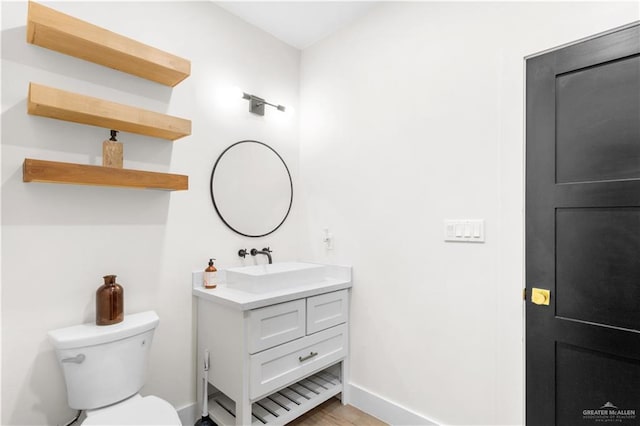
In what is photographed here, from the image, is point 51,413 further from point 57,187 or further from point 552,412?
point 552,412

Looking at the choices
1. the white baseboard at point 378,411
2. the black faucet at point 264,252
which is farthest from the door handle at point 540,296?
the black faucet at point 264,252

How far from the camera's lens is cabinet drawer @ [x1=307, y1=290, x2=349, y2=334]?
2.03 metres

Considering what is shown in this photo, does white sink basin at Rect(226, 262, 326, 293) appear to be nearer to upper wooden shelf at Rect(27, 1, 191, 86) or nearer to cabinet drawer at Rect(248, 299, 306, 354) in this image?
cabinet drawer at Rect(248, 299, 306, 354)

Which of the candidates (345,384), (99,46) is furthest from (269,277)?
(99,46)

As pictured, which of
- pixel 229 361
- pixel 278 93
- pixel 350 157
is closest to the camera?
pixel 229 361

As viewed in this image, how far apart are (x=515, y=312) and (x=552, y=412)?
1.45 ft

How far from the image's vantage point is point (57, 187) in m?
1.58

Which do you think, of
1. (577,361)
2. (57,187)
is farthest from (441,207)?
(57,187)

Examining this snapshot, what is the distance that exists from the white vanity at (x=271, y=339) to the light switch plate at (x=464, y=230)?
0.78 metres

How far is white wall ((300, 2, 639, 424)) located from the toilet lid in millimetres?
1233

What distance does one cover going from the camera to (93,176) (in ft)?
5.00

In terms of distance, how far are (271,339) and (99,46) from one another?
1.68m

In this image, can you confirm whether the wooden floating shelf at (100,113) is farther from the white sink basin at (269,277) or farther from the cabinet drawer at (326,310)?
the cabinet drawer at (326,310)

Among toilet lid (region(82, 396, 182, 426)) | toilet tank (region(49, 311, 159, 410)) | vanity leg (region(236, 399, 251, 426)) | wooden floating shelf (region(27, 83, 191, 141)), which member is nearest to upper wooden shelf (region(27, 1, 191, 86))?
wooden floating shelf (region(27, 83, 191, 141))
